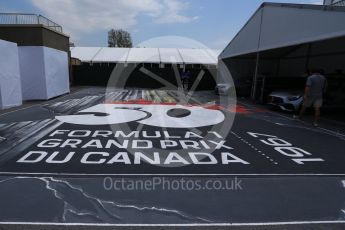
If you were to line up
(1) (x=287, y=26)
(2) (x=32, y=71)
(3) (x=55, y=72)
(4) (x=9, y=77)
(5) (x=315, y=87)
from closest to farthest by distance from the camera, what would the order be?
(5) (x=315, y=87) < (4) (x=9, y=77) < (1) (x=287, y=26) < (2) (x=32, y=71) < (3) (x=55, y=72)

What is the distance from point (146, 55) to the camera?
2775 cm

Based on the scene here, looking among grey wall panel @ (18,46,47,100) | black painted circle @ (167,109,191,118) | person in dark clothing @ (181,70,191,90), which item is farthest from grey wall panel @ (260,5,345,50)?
grey wall panel @ (18,46,47,100)

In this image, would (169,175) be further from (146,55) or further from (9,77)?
(146,55)

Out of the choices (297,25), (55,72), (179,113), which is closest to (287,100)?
(297,25)

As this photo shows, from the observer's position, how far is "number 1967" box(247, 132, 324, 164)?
524 centimetres

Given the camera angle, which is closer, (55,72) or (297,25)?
(297,25)

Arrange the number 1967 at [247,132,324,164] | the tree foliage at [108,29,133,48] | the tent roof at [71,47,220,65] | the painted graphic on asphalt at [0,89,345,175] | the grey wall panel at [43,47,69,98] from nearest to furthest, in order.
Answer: the painted graphic on asphalt at [0,89,345,175], the number 1967 at [247,132,324,164], the grey wall panel at [43,47,69,98], the tent roof at [71,47,220,65], the tree foliage at [108,29,133,48]

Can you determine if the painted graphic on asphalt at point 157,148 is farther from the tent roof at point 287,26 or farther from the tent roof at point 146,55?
the tent roof at point 146,55

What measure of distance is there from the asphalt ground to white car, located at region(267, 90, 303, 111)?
254 cm

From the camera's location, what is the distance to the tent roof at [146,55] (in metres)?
26.4

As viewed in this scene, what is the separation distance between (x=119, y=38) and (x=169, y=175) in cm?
7274

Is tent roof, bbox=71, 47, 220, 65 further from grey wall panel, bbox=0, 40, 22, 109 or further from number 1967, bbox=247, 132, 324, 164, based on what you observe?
number 1967, bbox=247, 132, 324, 164

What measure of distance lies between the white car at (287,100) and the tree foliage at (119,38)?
6535 centimetres

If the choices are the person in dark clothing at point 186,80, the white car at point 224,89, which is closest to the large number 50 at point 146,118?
the white car at point 224,89
